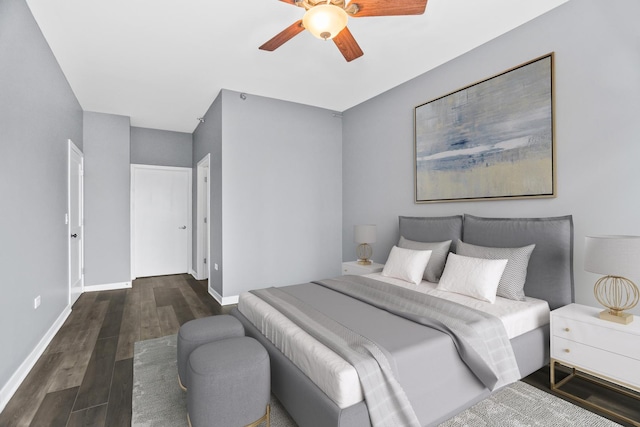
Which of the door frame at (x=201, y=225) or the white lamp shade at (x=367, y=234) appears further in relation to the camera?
the door frame at (x=201, y=225)

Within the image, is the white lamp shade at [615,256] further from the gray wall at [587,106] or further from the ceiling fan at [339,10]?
the ceiling fan at [339,10]

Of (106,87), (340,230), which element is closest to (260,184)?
(340,230)

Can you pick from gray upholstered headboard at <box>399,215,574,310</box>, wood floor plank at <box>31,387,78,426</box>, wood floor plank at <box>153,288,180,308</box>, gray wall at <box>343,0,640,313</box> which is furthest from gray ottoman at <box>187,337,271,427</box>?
wood floor plank at <box>153,288,180,308</box>

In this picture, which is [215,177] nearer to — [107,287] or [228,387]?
[107,287]

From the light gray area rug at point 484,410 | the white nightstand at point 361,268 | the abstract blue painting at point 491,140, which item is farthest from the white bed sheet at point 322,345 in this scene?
the abstract blue painting at point 491,140

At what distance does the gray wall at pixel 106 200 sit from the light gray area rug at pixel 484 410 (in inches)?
129

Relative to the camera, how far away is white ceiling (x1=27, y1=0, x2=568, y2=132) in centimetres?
251

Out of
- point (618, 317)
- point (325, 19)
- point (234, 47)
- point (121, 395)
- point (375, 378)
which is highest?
point (234, 47)

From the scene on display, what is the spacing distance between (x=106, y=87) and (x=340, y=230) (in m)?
3.68

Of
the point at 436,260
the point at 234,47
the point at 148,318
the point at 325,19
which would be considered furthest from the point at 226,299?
the point at 325,19

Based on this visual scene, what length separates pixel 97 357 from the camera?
2.63 m

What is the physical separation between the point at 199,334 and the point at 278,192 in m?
2.72

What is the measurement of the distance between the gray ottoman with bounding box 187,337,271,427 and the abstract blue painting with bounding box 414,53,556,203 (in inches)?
98.8

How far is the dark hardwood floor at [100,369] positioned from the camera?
1.91 metres
